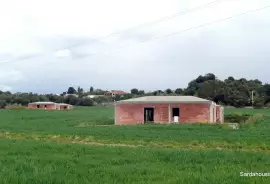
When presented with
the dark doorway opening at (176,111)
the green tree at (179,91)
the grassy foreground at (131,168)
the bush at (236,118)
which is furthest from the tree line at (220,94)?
the grassy foreground at (131,168)

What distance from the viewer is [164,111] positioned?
157 feet

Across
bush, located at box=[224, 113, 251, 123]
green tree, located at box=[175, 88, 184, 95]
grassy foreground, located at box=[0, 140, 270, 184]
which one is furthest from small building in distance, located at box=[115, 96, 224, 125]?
green tree, located at box=[175, 88, 184, 95]

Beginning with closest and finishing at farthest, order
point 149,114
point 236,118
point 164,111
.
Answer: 1. point 164,111
2. point 149,114
3. point 236,118

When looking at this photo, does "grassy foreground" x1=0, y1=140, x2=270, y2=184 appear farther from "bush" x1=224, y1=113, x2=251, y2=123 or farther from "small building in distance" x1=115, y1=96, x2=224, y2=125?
"bush" x1=224, y1=113, x2=251, y2=123

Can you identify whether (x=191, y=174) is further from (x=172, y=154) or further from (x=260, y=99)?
(x=260, y=99)

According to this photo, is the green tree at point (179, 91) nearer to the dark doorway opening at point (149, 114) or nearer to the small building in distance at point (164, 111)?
the small building in distance at point (164, 111)

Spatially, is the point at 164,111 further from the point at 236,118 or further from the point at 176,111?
the point at 236,118

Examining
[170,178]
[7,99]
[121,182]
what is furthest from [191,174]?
[7,99]

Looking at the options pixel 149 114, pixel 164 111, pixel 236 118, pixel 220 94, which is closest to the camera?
pixel 164 111

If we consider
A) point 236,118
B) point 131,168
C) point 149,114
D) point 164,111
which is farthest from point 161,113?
point 131,168

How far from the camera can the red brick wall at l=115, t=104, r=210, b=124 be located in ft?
154

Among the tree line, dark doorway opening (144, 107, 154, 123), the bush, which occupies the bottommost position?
the bush

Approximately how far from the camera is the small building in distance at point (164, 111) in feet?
154

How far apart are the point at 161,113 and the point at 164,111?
40 cm
